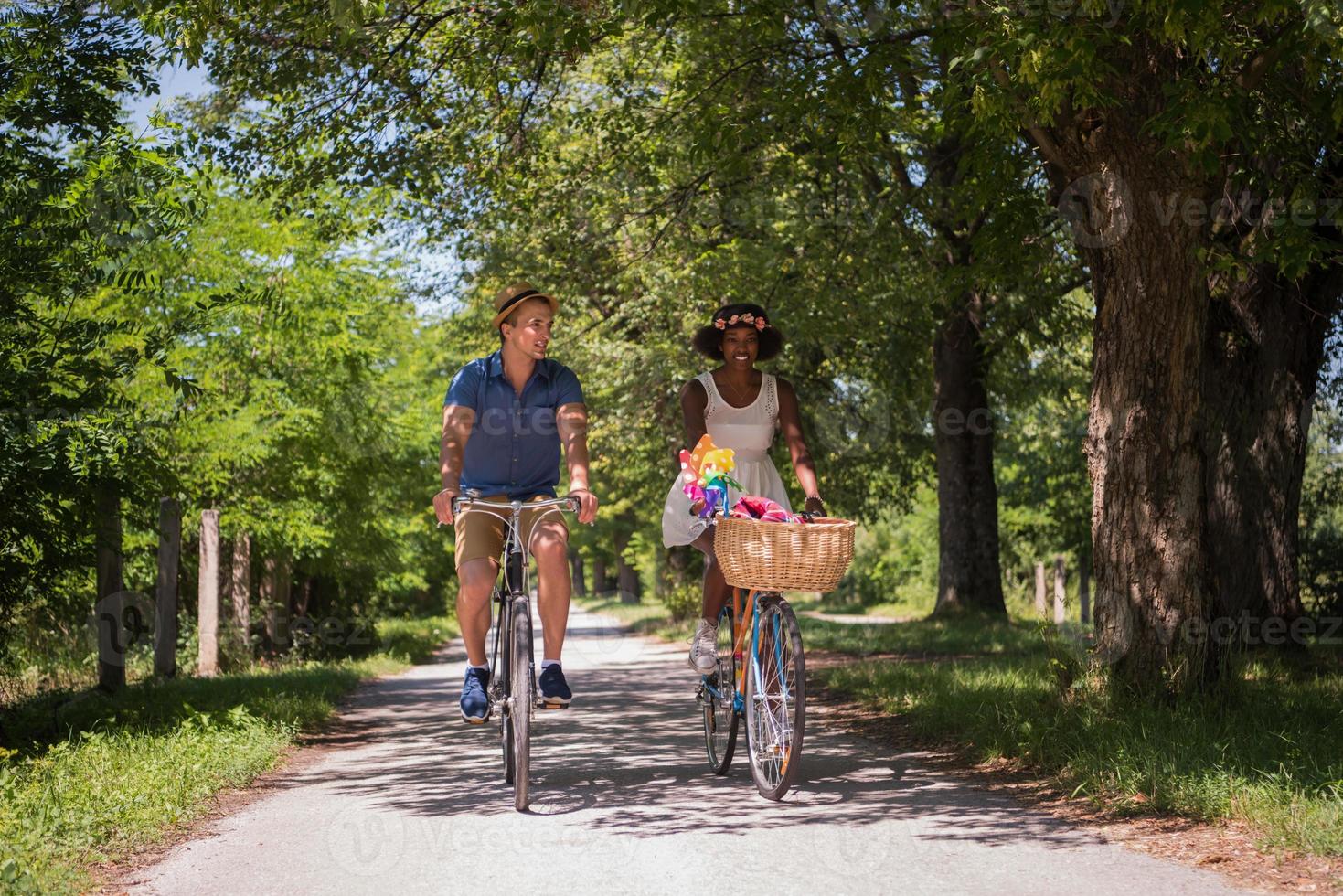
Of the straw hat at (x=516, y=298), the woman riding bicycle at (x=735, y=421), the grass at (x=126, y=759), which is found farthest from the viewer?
the woman riding bicycle at (x=735, y=421)

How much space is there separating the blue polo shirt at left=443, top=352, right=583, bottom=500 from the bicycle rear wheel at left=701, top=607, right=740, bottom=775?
1317 mm

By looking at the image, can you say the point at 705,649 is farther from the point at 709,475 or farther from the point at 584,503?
the point at 584,503

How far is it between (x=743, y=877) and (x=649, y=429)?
2008 cm

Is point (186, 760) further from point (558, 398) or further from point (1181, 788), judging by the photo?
point (1181, 788)

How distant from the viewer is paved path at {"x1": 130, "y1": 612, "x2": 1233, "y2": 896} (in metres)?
5.04

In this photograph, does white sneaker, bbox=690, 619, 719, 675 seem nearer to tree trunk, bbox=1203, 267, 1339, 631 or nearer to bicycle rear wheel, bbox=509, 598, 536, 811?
bicycle rear wheel, bbox=509, 598, 536, 811

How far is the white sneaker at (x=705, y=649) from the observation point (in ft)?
24.2

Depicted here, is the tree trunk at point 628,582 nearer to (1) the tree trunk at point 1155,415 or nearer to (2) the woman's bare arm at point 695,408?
(1) the tree trunk at point 1155,415

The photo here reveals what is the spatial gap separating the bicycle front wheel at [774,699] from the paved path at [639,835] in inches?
6.8

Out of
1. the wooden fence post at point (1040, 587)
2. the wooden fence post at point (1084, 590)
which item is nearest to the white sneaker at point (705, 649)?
the wooden fence post at point (1040, 587)

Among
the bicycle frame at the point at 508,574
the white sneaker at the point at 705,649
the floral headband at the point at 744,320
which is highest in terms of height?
the floral headband at the point at 744,320

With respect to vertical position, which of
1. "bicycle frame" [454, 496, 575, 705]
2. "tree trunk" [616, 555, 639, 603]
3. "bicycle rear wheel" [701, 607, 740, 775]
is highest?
"bicycle frame" [454, 496, 575, 705]

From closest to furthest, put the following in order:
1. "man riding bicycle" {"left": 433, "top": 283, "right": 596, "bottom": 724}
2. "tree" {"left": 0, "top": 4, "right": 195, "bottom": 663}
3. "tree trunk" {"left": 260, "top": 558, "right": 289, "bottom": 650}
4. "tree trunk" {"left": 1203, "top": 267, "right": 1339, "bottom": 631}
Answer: "man riding bicycle" {"left": 433, "top": 283, "right": 596, "bottom": 724} → "tree" {"left": 0, "top": 4, "right": 195, "bottom": 663} → "tree trunk" {"left": 1203, "top": 267, "right": 1339, "bottom": 631} → "tree trunk" {"left": 260, "top": 558, "right": 289, "bottom": 650}

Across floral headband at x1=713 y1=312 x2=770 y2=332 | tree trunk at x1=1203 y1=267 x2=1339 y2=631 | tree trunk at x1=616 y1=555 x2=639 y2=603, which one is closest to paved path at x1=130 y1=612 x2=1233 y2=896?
floral headband at x1=713 y1=312 x2=770 y2=332
